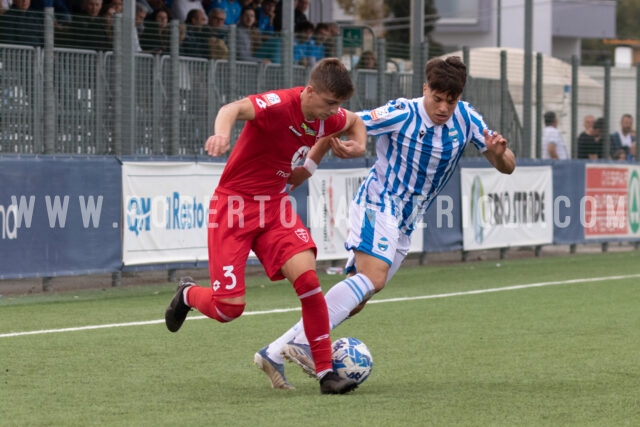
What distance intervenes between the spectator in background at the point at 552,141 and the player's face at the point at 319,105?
14623 mm

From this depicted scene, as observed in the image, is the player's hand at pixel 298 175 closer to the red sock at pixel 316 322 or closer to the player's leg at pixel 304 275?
the player's leg at pixel 304 275

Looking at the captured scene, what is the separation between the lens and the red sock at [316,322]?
748 centimetres

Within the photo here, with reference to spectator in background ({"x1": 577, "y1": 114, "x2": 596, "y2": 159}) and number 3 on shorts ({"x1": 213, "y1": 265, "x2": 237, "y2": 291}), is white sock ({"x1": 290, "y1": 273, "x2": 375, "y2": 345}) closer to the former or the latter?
number 3 on shorts ({"x1": 213, "y1": 265, "x2": 237, "y2": 291})

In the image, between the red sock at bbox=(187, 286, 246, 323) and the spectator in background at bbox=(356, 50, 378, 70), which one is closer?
the red sock at bbox=(187, 286, 246, 323)

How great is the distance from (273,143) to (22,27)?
737cm

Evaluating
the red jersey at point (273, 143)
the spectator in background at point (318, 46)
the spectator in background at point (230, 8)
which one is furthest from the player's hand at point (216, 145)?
the spectator in background at point (318, 46)

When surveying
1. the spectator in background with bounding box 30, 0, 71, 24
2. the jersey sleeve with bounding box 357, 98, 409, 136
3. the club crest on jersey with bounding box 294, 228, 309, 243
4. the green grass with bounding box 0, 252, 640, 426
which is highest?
the spectator in background with bounding box 30, 0, 71, 24

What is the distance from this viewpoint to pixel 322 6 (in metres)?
23.3

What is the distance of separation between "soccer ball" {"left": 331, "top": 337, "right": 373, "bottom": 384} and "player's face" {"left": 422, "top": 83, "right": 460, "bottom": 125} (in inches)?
61.5

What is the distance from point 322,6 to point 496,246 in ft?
20.1

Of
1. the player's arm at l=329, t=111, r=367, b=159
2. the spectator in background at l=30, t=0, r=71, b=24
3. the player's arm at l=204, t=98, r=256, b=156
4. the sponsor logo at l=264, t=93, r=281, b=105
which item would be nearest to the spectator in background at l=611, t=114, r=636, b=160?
the spectator in background at l=30, t=0, r=71, b=24

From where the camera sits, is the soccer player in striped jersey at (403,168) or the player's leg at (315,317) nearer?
the player's leg at (315,317)

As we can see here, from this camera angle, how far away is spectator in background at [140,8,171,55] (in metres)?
15.9

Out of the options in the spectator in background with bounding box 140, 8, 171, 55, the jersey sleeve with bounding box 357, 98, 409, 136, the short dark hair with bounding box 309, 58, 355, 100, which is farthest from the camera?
the spectator in background with bounding box 140, 8, 171, 55
